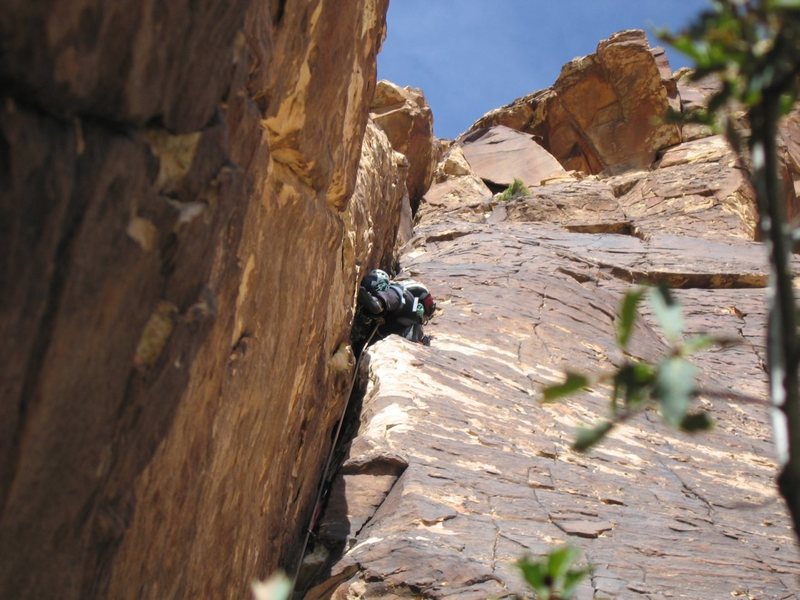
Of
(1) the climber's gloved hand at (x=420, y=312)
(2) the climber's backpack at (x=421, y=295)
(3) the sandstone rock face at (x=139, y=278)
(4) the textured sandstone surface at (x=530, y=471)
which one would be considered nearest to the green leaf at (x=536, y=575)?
(3) the sandstone rock face at (x=139, y=278)

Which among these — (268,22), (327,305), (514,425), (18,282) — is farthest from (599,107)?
(18,282)

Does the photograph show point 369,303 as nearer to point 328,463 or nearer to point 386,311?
point 386,311

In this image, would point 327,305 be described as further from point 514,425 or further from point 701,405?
point 701,405

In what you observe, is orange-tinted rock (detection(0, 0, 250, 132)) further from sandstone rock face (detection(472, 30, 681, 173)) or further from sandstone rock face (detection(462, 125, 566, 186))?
sandstone rock face (detection(472, 30, 681, 173))

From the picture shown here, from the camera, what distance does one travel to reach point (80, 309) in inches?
95.9

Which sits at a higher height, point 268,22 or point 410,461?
point 268,22

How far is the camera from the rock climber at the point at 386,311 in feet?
29.3

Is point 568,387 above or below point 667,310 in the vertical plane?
below

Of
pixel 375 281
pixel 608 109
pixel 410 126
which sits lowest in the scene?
pixel 375 281

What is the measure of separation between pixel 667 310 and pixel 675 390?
0.42 ft

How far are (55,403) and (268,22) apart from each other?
1908 millimetres

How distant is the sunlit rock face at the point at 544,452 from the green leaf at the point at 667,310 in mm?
144

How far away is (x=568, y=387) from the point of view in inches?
52.8

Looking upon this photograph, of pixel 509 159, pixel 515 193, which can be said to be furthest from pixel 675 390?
pixel 509 159
